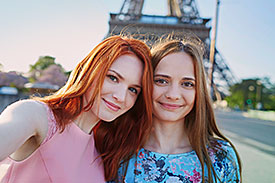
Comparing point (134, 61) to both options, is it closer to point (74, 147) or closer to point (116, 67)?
point (116, 67)

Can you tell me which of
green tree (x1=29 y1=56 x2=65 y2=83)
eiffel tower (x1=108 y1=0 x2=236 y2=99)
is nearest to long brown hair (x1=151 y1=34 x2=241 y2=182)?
green tree (x1=29 y1=56 x2=65 y2=83)

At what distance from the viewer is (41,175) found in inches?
49.3

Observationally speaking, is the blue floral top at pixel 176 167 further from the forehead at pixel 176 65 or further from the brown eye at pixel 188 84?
the forehead at pixel 176 65

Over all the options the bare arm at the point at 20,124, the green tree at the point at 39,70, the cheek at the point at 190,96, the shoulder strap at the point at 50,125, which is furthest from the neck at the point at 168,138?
the green tree at the point at 39,70

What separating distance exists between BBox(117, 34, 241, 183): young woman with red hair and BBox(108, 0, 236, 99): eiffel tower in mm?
13562

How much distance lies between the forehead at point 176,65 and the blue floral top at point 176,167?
575mm

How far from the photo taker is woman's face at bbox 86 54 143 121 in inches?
57.9

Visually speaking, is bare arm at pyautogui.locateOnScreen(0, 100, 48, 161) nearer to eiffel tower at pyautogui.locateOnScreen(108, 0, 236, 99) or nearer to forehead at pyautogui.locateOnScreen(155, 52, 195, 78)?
forehead at pyautogui.locateOnScreen(155, 52, 195, 78)

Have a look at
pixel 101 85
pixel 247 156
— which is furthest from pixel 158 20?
pixel 101 85

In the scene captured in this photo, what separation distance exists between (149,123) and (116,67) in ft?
1.70

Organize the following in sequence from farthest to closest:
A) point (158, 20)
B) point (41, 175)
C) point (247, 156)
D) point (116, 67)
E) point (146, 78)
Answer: point (158, 20)
point (247, 156)
point (146, 78)
point (116, 67)
point (41, 175)

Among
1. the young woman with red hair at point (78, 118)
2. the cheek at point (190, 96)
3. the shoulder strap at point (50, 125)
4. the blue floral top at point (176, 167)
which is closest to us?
the young woman with red hair at point (78, 118)

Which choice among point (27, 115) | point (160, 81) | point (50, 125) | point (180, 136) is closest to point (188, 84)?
point (160, 81)

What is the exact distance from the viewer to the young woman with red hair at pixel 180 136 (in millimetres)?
1578
